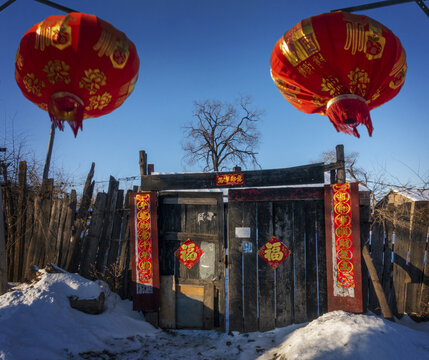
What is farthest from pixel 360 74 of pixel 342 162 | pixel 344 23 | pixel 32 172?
pixel 32 172

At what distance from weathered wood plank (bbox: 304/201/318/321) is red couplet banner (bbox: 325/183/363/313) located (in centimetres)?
23

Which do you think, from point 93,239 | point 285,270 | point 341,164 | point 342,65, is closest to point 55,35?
point 342,65

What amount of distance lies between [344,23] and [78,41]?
2.51 metres

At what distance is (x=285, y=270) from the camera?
202 inches

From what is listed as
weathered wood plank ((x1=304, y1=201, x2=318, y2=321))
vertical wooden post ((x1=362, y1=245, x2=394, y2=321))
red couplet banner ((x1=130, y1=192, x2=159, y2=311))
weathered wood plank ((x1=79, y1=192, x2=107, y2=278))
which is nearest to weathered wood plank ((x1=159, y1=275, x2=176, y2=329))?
red couplet banner ((x1=130, y1=192, x2=159, y2=311))

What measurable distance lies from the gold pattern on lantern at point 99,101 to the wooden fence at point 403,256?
4.46m

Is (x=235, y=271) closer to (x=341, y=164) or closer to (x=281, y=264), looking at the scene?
(x=281, y=264)

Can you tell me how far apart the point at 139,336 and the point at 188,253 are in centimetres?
153

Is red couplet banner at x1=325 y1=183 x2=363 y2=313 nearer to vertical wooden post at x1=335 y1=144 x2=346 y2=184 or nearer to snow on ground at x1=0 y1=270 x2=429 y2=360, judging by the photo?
snow on ground at x1=0 y1=270 x2=429 y2=360

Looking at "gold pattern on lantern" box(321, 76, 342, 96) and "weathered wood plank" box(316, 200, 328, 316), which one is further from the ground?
"gold pattern on lantern" box(321, 76, 342, 96)

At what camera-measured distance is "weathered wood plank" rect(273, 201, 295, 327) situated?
198 inches

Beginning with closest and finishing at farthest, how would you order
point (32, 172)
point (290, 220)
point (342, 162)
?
point (290, 220)
point (342, 162)
point (32, 172)

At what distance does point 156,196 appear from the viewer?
18.6 ft

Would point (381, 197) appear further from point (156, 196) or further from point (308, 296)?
point (156, 196)
